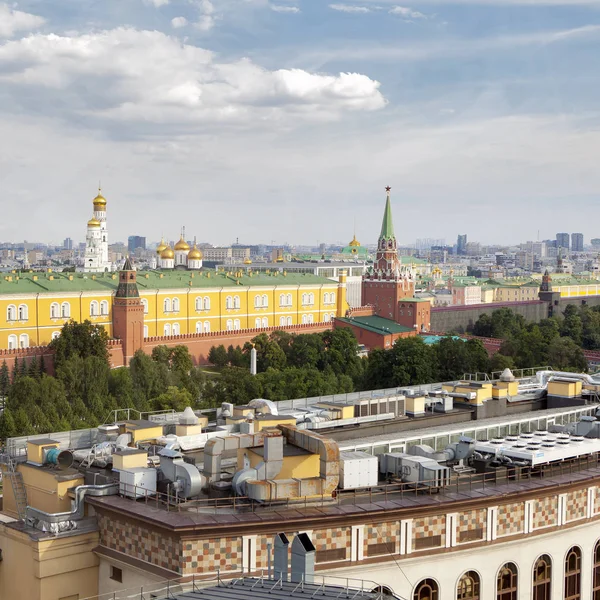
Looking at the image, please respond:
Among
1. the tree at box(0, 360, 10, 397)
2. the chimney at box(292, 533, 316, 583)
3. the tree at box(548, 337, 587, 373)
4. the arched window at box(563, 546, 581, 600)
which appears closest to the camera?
the chimney at box(292, 533, 316, 583)

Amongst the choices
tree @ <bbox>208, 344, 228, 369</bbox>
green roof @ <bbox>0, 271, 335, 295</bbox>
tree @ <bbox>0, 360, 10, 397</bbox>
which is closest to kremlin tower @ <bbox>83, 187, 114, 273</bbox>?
Result: green roof @ <bbox>0, 271, 335, 295</bbox>

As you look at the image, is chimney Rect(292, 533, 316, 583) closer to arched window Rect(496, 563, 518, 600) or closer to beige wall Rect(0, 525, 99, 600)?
beige wall Rect(0, 525, 99, 600)

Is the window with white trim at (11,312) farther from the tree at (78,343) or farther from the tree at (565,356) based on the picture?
the tree at (565,356)

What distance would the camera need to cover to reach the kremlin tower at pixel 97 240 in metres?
A: 98.5

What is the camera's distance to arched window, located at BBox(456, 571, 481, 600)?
14.0 metres

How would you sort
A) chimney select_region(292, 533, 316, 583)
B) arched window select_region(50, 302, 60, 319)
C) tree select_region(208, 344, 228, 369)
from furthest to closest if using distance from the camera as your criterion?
tree select_region(208, 344, 228, 369) < arched window select_region(50, 302, 60, 319) < chimney select_region(292, 533, 316, 583)

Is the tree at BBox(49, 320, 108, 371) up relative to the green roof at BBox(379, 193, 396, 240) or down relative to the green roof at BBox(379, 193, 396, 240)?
down

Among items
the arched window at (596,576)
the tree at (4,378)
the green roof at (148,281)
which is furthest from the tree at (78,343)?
the arched window at (596,576)

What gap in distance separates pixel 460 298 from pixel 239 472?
117m

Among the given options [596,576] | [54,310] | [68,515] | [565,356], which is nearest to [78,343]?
[54,310]

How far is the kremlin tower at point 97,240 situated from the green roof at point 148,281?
27570 millimetres

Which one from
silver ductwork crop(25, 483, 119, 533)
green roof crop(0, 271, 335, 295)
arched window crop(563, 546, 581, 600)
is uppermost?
green roof crop(0, 271, 335, 295)

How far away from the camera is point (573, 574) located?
605 inches

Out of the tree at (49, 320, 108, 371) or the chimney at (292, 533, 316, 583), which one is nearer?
the chimney at (292, 533, 316, 583)
